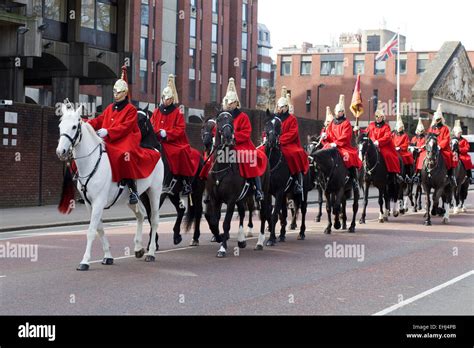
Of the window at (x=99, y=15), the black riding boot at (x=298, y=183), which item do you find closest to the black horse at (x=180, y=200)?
the black riding boot at (x=298, y=183)

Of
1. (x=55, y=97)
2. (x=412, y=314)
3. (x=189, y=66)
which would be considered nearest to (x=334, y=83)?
(x=189, y=66)

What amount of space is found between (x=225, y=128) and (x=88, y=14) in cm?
2914

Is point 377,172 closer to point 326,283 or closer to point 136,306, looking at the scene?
point 326,283

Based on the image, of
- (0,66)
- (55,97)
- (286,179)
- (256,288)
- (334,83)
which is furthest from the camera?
(334,83)

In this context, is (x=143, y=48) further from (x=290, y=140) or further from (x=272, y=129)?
(x=272, y=129)

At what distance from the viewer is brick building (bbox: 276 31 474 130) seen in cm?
10188

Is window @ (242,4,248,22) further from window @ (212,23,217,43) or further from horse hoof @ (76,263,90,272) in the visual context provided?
horse hoof @ (76,263,90,272)

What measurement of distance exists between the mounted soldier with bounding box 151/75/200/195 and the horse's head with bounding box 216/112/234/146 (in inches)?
46.2

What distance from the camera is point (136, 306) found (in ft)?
31.4

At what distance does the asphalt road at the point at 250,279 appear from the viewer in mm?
9711

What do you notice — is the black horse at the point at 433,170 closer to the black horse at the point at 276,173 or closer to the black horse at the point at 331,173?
the black horse at the point at 331,173

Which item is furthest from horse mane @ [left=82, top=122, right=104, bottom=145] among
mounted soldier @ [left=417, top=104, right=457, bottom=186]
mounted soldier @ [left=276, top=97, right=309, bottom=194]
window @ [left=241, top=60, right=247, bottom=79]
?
window @ [left=241, top=60, right=247, bottom=79]

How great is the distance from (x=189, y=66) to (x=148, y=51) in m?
6.80
